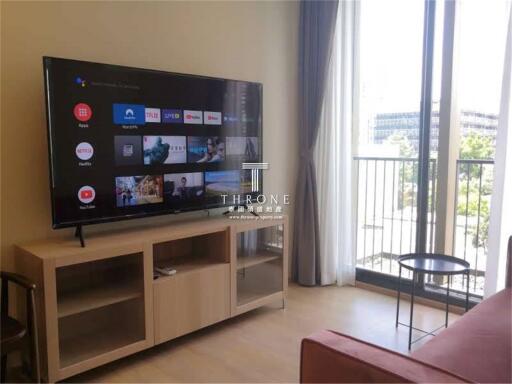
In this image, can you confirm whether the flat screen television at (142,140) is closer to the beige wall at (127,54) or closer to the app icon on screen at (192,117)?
the app icon on screen at (192,117)

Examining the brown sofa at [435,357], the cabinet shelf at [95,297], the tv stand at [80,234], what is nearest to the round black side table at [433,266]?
the brown sofa at [435,357]

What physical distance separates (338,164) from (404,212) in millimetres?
727

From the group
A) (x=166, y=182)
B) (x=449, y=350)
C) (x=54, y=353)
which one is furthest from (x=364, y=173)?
(x=54, y=353)

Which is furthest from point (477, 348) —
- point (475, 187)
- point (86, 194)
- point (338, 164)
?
point (338, 164)

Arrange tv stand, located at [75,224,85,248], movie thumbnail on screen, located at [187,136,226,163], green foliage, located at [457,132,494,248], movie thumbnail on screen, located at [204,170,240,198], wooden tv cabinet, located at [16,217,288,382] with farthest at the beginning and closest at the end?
green foliage, located at [457,132,494,248] < movie thumbnail on screen, located at [204,170,240,198] < movie thumbnail on screen, located at [187,136,226,163] < tv stand, located at [75,224,85,248] < wooden tv cabinet, located at [16,217,288,382]

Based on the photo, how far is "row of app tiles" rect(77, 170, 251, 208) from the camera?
241cm

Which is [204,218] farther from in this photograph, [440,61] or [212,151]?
[440,61]

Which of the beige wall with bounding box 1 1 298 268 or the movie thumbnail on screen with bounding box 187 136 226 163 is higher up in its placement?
the beige wall with bounding box 1 1 298 268

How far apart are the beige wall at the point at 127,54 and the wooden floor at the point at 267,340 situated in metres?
0.81

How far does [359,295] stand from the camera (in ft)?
11.2

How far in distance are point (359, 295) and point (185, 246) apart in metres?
1.48

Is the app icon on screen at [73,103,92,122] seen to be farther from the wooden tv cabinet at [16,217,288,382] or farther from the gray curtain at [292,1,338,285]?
the gray curtain at [292,1,338,285]

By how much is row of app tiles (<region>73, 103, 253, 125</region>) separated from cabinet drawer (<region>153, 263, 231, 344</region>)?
0.91m

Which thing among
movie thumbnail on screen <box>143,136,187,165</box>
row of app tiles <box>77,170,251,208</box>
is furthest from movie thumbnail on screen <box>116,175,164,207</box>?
movie thumbnail on screen <box>143,136,187,165</box>
